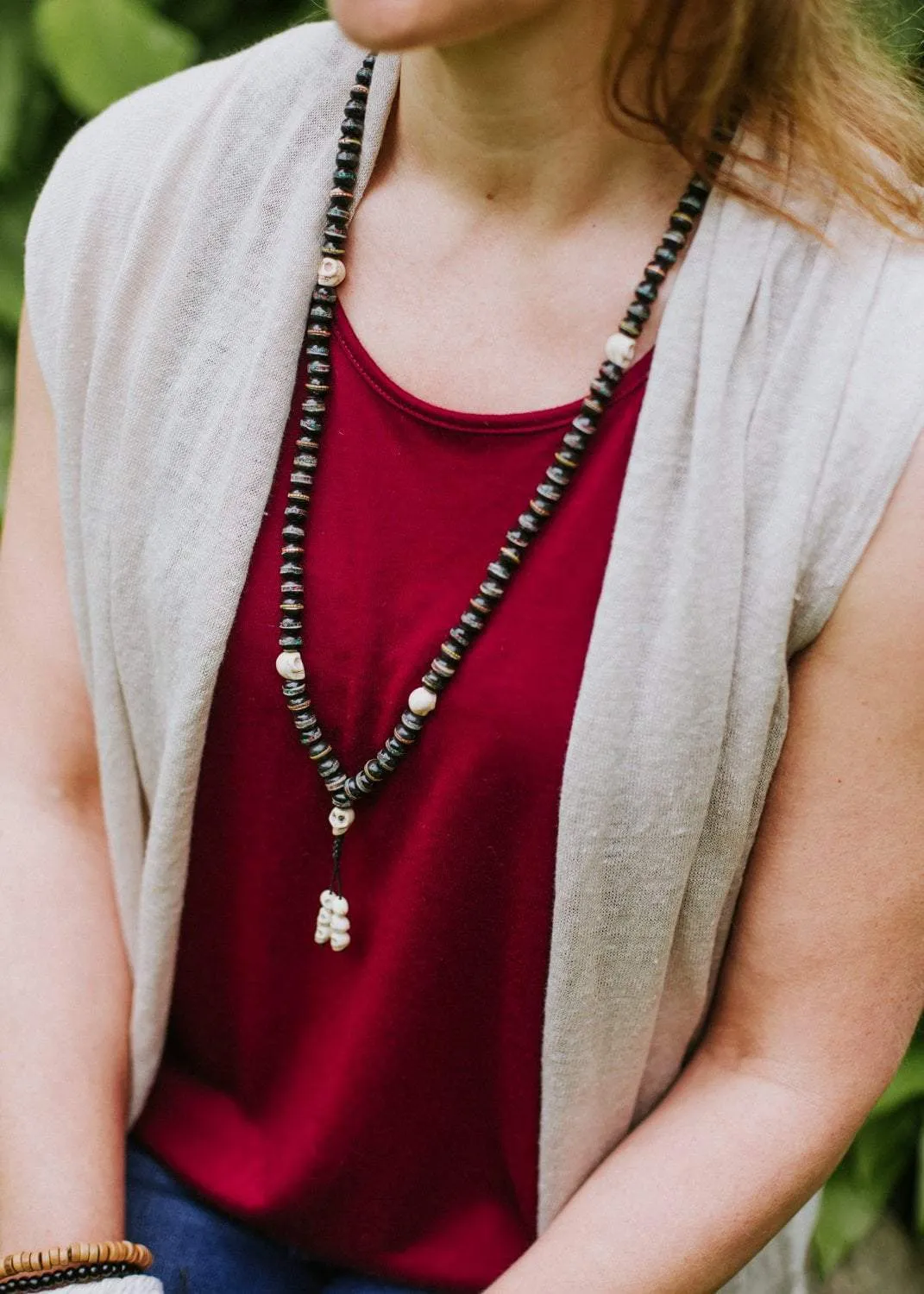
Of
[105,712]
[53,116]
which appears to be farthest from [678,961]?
[53,116]

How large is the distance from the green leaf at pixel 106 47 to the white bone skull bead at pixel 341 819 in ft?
3.07

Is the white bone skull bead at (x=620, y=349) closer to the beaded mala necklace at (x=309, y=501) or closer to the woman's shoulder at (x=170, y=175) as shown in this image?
the beaded mala necklace at (x=309, y=501)

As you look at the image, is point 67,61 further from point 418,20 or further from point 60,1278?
point 60,1278

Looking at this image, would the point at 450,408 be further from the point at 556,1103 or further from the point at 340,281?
the point at 556,1103

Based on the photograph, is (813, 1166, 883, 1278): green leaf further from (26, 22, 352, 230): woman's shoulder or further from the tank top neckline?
(26, 22, 352, 230): woman's shoulder

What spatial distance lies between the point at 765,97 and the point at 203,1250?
Result: 97cm

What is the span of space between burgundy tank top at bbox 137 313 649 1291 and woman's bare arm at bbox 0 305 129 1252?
3.3 inches

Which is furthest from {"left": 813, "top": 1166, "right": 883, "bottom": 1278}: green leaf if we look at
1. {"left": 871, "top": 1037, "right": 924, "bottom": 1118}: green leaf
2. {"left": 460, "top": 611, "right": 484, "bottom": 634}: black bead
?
{"left": 460, "top": 611, "right": 484, "bottom": 634}: black bead

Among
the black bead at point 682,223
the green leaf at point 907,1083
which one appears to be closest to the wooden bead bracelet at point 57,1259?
the black bead at point 682,223

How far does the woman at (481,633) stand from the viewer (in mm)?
864

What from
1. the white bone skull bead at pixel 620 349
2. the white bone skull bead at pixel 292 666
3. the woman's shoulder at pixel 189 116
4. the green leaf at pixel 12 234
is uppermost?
the woman's shoulder at pixel 189 116

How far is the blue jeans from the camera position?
1.12 m

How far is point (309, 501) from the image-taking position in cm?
98

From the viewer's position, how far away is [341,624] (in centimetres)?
96
